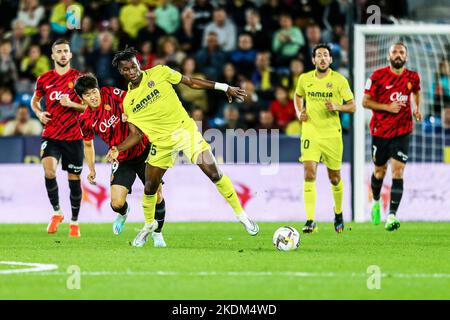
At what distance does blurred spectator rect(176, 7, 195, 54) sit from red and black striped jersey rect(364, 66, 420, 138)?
19.7ft

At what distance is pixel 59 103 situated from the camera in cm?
1240

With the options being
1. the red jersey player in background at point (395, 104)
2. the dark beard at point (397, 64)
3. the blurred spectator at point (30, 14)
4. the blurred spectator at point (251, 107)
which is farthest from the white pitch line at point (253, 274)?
the blurred spectator at point (30, 14)

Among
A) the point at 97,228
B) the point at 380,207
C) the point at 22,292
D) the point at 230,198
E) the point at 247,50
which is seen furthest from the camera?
the point at 247,50

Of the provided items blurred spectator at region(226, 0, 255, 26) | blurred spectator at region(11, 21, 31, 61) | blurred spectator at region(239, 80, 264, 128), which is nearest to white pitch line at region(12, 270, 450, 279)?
blurred spectator at region(239, 80, 264, 128)

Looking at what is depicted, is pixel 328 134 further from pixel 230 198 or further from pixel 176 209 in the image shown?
pixel 176 209

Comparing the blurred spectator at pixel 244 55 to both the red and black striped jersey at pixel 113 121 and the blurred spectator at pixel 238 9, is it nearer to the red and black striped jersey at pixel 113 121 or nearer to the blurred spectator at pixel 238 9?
the blurred spectator at pixel 238 9

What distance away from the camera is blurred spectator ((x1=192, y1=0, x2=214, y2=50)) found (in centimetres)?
1895

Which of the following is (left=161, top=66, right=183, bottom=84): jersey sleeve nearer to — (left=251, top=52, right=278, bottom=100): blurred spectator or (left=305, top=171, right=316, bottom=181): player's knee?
(left=305, top=171, right=316, bottom=181): player's knee

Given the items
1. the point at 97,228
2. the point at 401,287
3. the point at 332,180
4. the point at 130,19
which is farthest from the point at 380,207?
the point at 401,287

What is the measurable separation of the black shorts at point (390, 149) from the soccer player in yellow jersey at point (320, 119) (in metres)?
0.89

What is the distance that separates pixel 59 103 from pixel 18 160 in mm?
3694

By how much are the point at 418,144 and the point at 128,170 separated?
6548 millimetres

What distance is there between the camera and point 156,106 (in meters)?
10.3

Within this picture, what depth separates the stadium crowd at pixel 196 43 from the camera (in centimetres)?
1752
